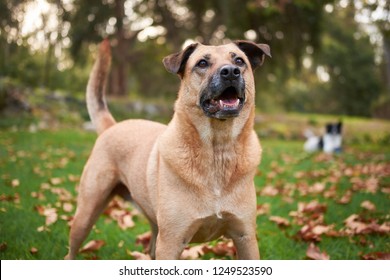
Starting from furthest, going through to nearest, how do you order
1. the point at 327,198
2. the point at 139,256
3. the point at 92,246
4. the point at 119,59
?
the point at 119,59 → the point at 327,198 → the point at 92,246 → the point at 139,256

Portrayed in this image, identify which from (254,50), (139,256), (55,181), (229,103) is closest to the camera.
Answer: (229,103)

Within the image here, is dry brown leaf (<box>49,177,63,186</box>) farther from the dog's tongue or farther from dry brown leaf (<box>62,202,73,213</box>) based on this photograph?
the dog's tongue

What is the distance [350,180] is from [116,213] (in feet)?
12.4

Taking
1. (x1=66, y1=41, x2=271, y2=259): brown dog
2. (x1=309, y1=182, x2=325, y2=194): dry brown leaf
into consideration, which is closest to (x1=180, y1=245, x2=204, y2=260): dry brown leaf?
(x1=66, y1=41, x2=271, y2=259): brown dog

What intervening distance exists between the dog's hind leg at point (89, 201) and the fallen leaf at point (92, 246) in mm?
287

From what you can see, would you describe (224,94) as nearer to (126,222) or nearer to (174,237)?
(174,237)

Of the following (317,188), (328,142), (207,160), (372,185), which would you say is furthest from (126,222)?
(328,142)

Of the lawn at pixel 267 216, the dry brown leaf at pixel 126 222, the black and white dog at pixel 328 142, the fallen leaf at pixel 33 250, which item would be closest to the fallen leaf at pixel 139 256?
the lawn at pixel 267 216

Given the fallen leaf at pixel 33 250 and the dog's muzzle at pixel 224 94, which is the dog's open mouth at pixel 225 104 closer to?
the dog's muzzle at pixel 224 94

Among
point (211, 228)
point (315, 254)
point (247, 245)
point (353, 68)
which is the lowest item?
point (353, 68)

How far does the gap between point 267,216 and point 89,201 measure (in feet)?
7.41

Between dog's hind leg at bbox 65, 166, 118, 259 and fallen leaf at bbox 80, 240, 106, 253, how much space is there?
287 mm

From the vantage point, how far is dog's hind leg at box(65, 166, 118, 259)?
359cm

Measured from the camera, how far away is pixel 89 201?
11.8 ft
